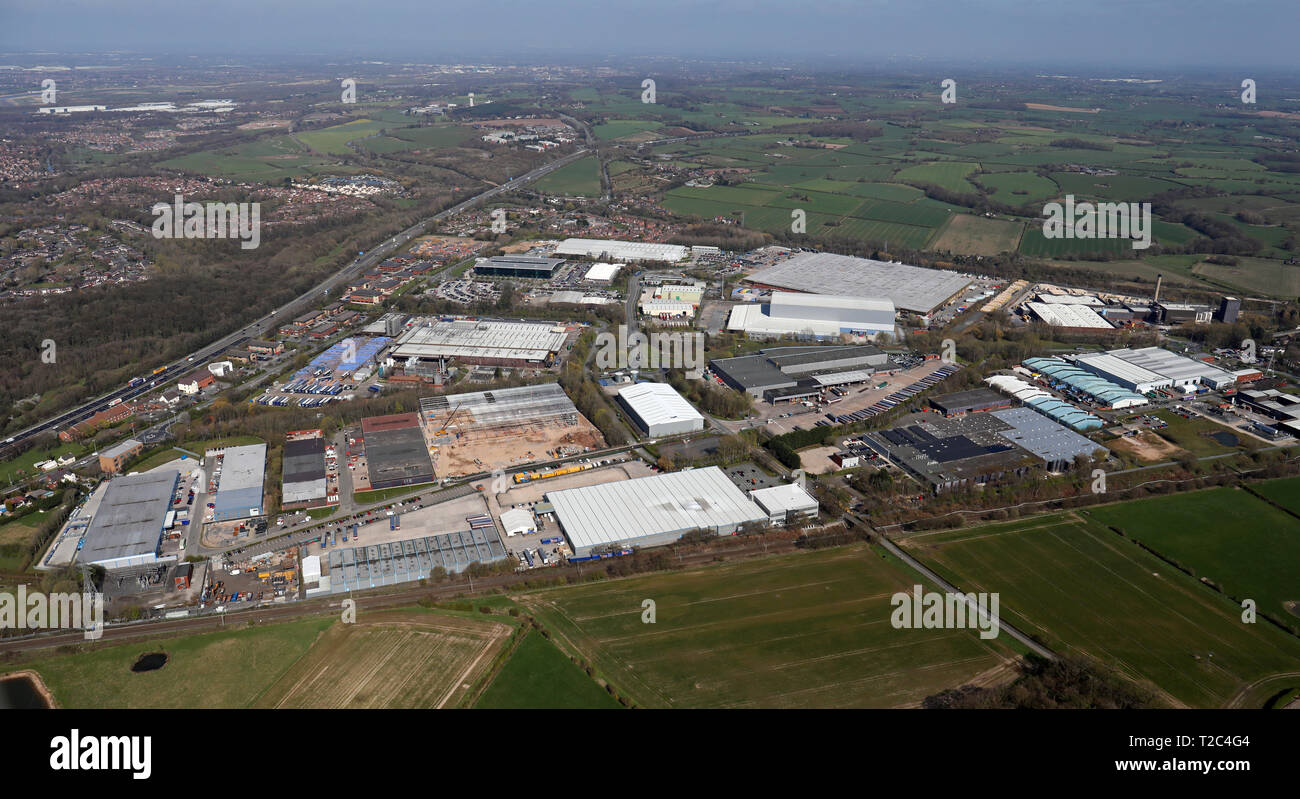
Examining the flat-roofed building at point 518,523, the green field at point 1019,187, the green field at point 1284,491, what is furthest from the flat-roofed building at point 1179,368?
the green field at point 1019,187

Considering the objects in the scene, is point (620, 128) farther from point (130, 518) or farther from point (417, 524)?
point (130, 518)

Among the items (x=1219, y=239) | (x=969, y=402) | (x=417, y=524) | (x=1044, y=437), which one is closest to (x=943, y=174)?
(x=1219, y=239)

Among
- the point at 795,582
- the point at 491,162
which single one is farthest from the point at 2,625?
the point at 491,162

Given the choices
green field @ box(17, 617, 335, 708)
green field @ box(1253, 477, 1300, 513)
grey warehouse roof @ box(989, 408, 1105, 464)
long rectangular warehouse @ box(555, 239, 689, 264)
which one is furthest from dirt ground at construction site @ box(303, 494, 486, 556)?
long rectangular warehouse @ box(555, 239, 689, 264)

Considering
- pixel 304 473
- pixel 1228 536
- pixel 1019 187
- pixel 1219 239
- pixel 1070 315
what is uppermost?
pixel 1019 187
